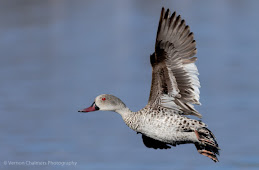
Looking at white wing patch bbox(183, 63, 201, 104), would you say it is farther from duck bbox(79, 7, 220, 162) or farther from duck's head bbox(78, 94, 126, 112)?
duck's head bbox(78, 94, 126, 112)

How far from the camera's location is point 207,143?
544 centimetres

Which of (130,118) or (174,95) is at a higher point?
(174,95)

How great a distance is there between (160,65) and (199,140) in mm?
853

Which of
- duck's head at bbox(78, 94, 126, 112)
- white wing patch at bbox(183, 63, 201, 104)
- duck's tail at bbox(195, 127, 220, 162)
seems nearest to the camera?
duck's tail at bbox(195, 127, 220, 162)

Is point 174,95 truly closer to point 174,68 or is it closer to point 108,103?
point 174,68

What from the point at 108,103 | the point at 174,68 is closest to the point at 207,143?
the point at 174,68

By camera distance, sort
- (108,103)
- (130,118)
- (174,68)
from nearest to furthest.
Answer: (174,68)
(130,118)
(108,103)

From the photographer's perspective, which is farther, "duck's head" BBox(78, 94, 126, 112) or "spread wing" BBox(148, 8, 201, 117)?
"duck's head" BBox(78, 94, 126, 112)

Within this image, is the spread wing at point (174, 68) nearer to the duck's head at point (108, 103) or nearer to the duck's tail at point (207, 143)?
the duck's tail at point (207, 143)

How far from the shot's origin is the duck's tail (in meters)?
5.45

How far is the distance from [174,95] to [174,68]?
0.29 metres

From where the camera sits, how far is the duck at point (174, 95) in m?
5.46

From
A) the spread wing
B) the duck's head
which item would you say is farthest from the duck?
the duck's head

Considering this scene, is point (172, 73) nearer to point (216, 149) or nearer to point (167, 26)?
point (167, 26)
